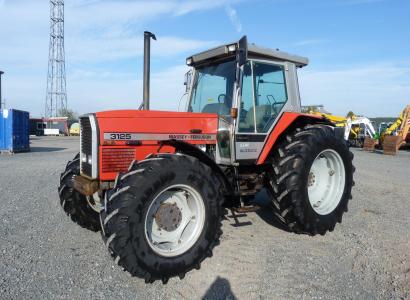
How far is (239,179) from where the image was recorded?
18.2 feet

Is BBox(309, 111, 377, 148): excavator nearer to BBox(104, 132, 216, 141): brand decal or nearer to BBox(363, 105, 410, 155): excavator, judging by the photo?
BBox(363, 105, 410, 155): excavator

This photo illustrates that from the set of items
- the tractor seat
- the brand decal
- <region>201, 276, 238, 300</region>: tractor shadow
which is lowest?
<region>201, 276, 238, 300</region>: tractor shadow

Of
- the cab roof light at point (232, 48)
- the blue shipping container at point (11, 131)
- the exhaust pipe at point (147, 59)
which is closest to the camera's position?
the cab roof light at point (232, 48)

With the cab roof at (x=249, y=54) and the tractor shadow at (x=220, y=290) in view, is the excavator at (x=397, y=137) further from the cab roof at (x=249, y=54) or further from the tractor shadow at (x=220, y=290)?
the tractor shadow at (x=220, y=290)

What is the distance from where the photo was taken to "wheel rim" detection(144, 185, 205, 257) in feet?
13.7

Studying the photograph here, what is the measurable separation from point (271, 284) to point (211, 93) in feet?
9.40

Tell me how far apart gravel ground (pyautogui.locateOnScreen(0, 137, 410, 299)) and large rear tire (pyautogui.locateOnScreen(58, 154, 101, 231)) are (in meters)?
0.21

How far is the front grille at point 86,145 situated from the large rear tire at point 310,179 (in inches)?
92.9

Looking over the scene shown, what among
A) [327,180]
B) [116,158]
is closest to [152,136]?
[116,158]

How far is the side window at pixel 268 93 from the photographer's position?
217 inches

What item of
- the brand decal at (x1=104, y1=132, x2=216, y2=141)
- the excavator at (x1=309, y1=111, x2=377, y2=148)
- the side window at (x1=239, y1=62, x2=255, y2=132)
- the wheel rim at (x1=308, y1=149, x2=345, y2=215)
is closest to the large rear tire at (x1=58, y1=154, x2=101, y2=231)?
the brand decal at (x1=104, y1=132, x2=216, y2=141)

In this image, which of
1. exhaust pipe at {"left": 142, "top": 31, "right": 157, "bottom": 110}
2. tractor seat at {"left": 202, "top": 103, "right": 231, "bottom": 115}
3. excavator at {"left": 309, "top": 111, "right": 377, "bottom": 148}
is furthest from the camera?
excavator at {"left": 309, "top": 111, "right": 377, "bottom": 148}

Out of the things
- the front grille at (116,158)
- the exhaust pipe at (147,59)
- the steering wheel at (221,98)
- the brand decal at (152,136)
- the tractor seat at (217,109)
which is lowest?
the front grille at (116,158)

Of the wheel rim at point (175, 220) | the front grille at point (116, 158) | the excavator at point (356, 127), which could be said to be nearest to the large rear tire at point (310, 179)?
the wheel rim at point (175, 220)
